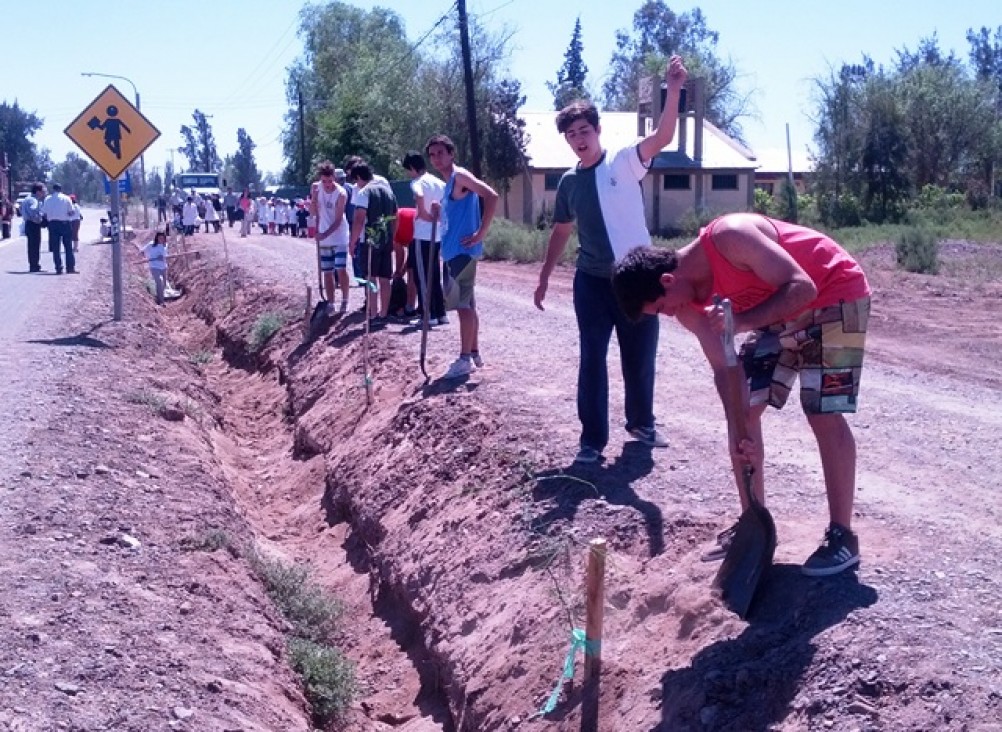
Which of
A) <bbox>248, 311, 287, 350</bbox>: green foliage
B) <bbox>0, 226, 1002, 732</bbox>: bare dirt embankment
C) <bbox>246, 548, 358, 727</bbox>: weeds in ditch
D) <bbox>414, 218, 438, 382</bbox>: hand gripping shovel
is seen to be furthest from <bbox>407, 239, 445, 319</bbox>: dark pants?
<bbox>246, 548, 358, 727</bbox>: weeds in ditch

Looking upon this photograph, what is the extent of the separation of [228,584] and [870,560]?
3.37 meters

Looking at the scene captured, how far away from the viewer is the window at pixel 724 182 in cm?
4584

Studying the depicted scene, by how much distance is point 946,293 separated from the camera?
64.1 ft

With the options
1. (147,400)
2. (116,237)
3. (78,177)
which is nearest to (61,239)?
(116,237)

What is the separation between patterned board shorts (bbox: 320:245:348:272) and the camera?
13.7 metres

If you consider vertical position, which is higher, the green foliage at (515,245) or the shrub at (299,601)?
the green foliage at (515,245)

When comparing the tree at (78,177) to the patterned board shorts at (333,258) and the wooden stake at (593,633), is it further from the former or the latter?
the wooden stake at (593,633)

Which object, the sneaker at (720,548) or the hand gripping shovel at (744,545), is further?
the sneaker at (720,548)

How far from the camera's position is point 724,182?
46000mm

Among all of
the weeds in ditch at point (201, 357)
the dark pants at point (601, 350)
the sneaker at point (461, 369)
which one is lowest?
the weeds in ditch at point (201, 357)

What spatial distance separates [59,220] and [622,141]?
24434mm

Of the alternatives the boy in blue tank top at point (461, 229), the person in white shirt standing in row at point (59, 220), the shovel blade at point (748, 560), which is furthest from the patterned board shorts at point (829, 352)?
the person in white shirt standing in row at point (59, 220)

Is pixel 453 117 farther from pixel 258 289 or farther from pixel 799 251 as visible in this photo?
pixel 799 251

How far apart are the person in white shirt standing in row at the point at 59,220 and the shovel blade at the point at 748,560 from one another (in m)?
19.8
